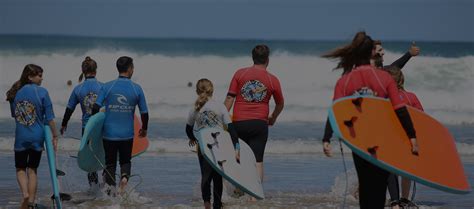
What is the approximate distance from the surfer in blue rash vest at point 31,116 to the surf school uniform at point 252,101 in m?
1.88

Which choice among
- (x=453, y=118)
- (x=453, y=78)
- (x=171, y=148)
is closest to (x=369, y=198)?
(x=171, y=148)

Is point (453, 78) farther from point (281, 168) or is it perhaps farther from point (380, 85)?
point (380, 85)

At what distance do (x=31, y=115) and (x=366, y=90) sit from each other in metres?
3.20

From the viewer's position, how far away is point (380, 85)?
6.84m

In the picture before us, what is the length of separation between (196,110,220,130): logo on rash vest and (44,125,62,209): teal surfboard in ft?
4.39

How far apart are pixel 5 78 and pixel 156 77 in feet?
17.5

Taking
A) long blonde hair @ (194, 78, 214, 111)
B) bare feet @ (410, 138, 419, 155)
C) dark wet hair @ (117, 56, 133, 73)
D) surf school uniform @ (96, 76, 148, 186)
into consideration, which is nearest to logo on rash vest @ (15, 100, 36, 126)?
surf school uniform @ (96, 76, 148, 186)

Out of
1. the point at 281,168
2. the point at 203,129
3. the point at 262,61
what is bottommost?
the point at 281,168

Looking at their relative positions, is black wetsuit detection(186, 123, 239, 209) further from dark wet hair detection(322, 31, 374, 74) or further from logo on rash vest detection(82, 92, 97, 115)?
logo on rash vest detection(82, 92, 97, 115)

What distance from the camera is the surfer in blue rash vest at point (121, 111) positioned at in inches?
372

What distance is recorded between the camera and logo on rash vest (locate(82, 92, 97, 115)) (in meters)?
10.3

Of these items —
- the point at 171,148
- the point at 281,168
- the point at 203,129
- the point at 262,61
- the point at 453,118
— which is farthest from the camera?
the point at 453,118

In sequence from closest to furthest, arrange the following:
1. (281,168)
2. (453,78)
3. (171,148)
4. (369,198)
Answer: (369,198) < (281,168) < (171,148) < (453,78)

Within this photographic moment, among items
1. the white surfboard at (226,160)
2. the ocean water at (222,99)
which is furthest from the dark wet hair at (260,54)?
the ocean water at (222,99)
